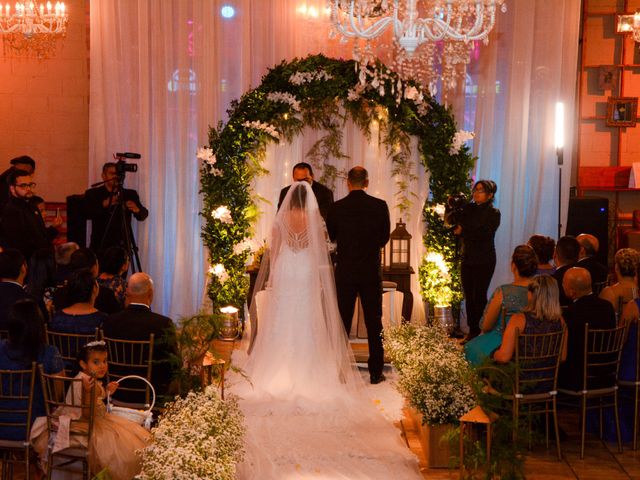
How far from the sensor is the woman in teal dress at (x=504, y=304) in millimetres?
5820

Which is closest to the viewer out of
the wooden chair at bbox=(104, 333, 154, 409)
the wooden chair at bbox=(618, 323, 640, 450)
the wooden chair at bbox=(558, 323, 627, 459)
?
the wooden chair at bbox=(104, 333, 154, 409)

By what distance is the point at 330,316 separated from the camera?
22.8 ft

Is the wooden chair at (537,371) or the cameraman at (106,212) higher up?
the cameraman at (106,212)

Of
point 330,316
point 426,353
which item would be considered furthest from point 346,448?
point 330,316

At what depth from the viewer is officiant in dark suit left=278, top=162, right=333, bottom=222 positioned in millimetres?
8516

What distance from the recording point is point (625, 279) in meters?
6.32

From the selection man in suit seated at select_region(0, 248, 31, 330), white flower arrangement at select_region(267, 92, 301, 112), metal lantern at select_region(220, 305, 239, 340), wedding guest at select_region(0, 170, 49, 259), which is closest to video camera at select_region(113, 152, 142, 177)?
wedding guest at select_region(0, 170, 49, 259)

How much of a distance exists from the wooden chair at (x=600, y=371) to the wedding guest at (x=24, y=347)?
325cm

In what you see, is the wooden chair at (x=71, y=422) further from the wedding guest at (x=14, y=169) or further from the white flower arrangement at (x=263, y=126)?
the white flower arrangement at (x=263, y=126)

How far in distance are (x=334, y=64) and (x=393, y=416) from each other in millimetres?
4091

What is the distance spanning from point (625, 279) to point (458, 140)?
125 inches

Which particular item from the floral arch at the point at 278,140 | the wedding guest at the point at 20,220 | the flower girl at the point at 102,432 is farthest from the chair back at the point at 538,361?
the wedding guest at the point at 20,220

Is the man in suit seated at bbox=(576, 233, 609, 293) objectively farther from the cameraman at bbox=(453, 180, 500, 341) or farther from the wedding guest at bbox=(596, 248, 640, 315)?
the cameraman at bbox=(453, 180, 500, 341)

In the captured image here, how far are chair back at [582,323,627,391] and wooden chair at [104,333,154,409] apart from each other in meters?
→ 2.76
